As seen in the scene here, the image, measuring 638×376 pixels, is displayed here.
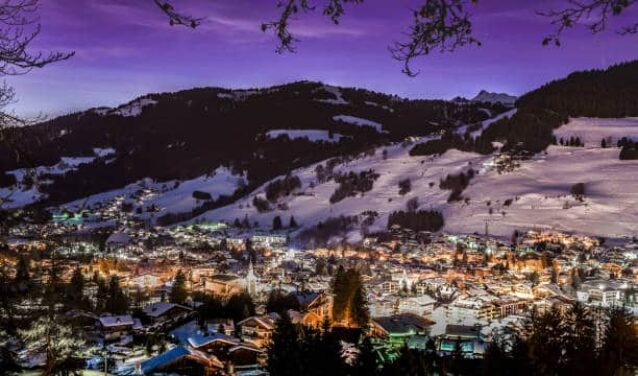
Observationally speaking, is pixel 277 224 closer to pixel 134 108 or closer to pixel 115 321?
pixel 115 321

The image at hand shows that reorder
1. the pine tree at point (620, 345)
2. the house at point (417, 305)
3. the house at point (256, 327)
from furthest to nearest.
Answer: the house at point (417, 305) < the house at point (256, 327) < the pine tree at point (620, 345)

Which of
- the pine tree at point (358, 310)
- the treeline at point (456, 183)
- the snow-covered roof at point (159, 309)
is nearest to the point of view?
the pine tree at point (358, 310)

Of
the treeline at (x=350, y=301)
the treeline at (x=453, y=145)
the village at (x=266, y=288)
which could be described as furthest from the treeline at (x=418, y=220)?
the treeline at (x=350, y=301)

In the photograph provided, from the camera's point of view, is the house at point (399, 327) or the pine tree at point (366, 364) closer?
the pine tree at point (366, 364)

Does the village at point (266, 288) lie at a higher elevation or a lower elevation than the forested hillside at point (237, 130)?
lower

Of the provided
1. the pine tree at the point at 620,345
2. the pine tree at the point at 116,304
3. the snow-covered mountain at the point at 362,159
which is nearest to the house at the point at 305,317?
the pine tree at the point at 116,304

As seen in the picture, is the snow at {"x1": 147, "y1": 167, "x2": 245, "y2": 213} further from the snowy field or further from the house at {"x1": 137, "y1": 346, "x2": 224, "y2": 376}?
the house at {"x1": 137, "y1": 346, "x2": 224, "y2": 376}

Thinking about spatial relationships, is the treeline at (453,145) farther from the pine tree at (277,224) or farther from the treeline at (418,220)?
the pine tree at (277,224)

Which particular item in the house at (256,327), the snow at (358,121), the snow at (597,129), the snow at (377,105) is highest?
the snow at (377,105)
